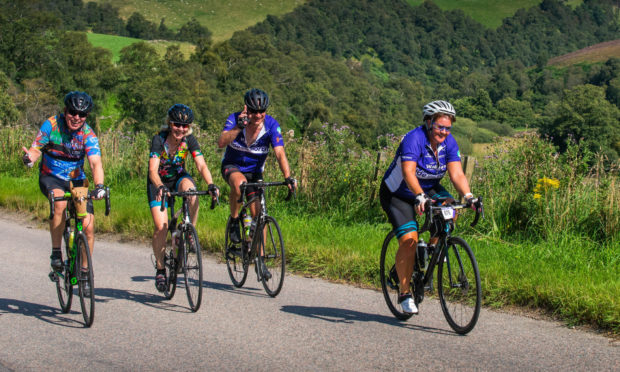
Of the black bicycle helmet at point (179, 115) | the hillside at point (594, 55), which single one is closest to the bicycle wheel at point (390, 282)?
the black bicycle helmet at point (179, 115)

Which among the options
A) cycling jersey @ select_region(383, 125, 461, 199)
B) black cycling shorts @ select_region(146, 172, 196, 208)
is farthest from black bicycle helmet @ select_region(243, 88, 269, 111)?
cycling jersey @ select_region(383, 125, 461, 199)

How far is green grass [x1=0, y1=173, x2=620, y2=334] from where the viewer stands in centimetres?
592

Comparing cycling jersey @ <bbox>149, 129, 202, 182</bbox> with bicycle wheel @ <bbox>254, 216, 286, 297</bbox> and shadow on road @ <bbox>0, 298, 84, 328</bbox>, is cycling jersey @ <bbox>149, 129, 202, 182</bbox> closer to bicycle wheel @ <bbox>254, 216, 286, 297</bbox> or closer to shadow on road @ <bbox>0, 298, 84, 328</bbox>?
bicycle wheel @ <bbox>254, 216, 286, 297</bbox>

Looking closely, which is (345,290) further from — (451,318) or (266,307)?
(451,318)

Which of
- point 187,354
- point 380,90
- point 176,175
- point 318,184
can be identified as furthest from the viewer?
point 380,90

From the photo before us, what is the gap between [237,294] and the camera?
7.09 meters

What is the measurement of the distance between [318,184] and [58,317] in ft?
19.9

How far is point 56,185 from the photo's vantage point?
6.32 m

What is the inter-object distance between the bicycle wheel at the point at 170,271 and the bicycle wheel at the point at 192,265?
0.75 ft

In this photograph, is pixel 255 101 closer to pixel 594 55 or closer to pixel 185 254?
pixel 185 254

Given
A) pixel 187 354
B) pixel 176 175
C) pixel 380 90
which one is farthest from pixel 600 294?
pixel 380 90

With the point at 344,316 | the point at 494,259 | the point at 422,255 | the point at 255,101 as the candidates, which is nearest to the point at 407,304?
the point at 422,255

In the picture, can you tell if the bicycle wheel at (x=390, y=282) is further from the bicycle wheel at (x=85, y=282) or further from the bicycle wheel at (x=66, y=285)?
the bicycle wheel at (x=66, y=285)

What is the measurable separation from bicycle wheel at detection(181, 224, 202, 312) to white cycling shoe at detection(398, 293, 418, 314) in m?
1.89
